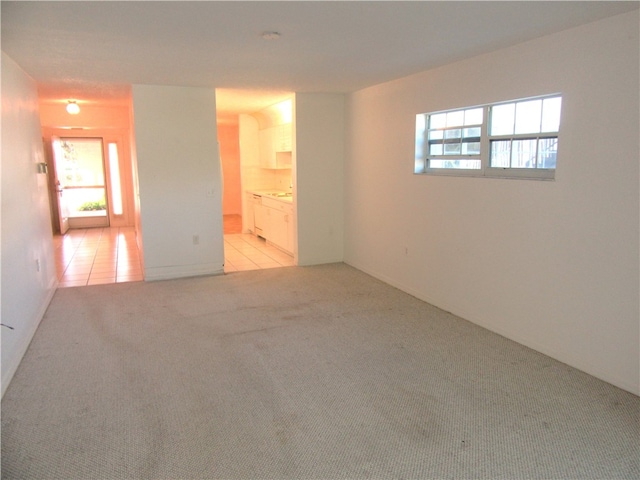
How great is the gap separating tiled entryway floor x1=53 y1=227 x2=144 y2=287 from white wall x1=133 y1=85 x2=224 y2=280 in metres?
0.61

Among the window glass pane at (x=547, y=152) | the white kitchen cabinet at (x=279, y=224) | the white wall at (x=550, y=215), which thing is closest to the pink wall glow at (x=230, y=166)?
the white kitchen cabinet at (x=279, y=224)

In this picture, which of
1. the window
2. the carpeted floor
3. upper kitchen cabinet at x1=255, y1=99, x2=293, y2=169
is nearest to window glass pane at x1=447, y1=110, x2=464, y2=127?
the window

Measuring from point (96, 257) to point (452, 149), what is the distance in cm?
558

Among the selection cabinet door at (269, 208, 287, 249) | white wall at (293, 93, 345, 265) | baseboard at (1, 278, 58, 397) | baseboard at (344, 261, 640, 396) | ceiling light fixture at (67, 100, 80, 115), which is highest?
ceiling light fixture at (67, 100, 80, 115)

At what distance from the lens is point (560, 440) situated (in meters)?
2.45

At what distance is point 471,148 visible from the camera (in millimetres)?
4309

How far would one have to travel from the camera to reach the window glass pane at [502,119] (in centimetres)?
384

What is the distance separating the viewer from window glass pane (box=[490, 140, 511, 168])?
388 cm

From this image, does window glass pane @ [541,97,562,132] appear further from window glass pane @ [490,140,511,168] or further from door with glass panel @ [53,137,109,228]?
door with glass panel @ [53,137,109,228]

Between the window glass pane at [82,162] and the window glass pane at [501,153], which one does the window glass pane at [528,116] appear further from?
the window glass pane at [82,162]

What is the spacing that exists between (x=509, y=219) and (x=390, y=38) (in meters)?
1.74

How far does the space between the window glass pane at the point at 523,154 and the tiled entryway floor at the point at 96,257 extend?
15.1 feet

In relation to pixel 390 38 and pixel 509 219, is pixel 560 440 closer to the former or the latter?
pixel 509 219

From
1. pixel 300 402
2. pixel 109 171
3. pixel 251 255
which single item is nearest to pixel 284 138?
pixel 251 255
